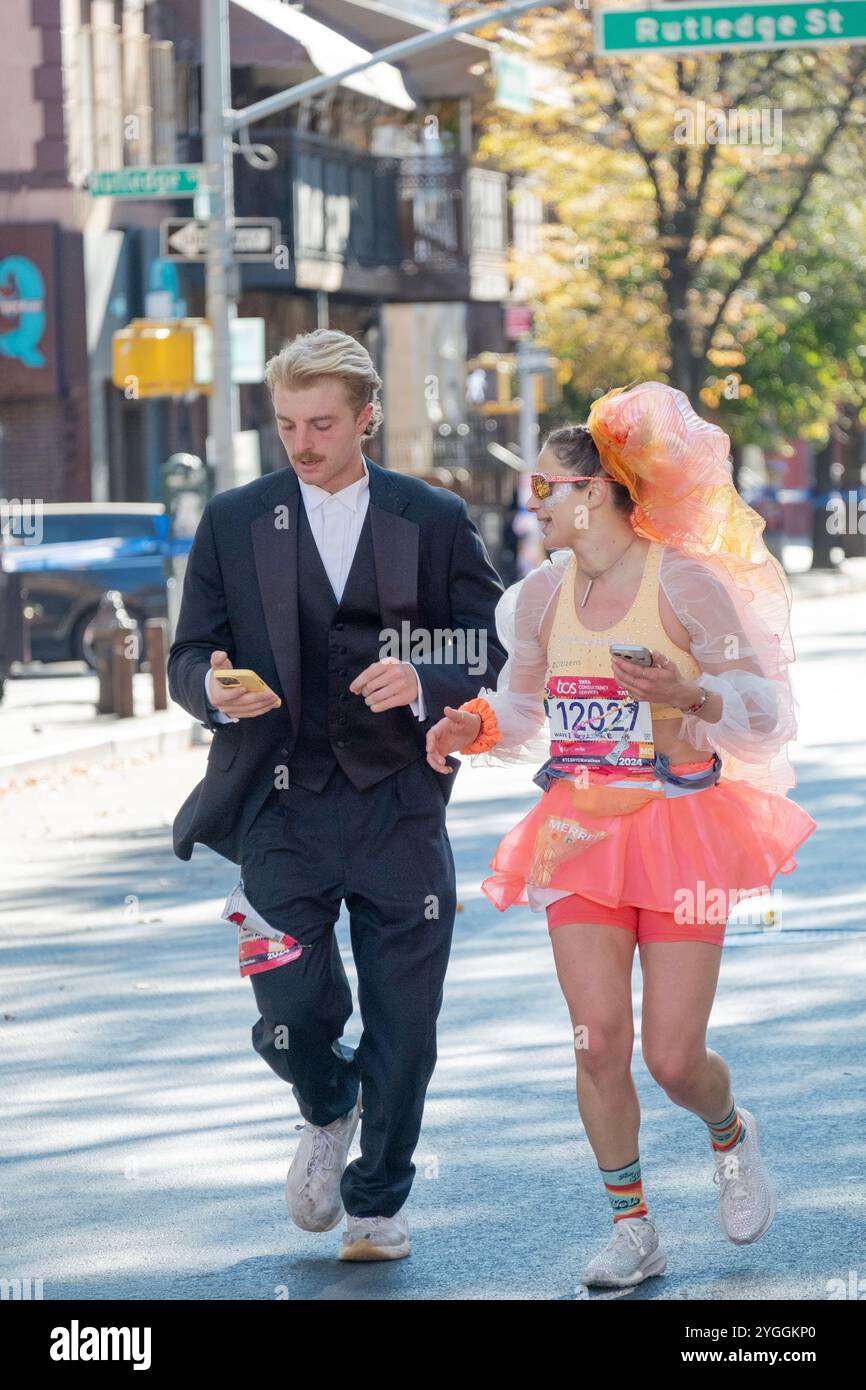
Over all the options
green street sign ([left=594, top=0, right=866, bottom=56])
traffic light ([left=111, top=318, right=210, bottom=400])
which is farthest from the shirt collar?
green street sign ([left=594, top=0, right=866, bottom=56])

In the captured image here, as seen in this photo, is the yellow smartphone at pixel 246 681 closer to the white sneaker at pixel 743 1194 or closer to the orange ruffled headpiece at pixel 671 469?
the orange ruffled headpiece at pixel 671 469

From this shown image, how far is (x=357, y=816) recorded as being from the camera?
5.15 m

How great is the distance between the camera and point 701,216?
35469mm

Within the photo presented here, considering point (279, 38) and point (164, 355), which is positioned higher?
point (279, 38)

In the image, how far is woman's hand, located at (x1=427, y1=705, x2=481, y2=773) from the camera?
4957mm

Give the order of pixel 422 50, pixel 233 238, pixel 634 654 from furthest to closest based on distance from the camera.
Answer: pixel 422 50 < pixel 233 238 < pixel 634 654

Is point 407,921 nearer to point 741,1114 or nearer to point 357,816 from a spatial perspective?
point 357,816

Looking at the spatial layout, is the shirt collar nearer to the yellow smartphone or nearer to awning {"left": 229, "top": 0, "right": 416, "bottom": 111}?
the yellow smartphone

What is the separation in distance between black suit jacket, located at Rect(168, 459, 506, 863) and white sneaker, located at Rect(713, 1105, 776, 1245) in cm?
99

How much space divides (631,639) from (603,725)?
180 mm

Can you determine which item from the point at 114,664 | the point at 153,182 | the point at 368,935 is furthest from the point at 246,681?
the point at 153,182

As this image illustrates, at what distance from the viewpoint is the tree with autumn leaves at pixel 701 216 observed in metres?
33.6

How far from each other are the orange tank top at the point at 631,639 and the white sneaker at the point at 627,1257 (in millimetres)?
1027

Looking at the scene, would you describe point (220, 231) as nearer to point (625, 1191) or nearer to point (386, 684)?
point (386, 684)
